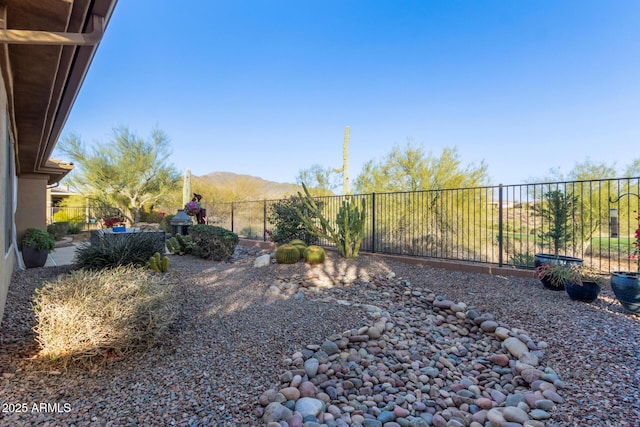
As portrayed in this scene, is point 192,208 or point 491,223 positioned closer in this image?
point 491,223

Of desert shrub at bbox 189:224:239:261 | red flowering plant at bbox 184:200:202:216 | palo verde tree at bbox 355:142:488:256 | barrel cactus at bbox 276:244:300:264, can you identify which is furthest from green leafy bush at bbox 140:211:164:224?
barrel cactus at bbox 276:244:300:264

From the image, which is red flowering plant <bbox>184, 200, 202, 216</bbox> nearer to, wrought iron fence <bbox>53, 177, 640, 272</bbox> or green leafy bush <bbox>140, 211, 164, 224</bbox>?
wrought iron fence <bbox>53, 177, 640, 272</bbox>

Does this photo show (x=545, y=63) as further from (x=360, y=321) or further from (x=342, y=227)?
(x=360, y=321)

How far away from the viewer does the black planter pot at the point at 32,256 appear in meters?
6.57

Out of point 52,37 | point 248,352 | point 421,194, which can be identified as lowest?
point 248,352

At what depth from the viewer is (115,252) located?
216 inches

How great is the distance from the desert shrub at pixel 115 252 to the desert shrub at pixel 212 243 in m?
1.55

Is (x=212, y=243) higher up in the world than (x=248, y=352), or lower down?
higher up

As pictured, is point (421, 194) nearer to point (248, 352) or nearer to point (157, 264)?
point (157, 264)

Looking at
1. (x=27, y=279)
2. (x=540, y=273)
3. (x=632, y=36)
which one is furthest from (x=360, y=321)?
(x=632, y=36)

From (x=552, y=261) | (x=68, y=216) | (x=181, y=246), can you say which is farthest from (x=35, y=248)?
(x=68, y=216)

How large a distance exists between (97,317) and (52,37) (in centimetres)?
231

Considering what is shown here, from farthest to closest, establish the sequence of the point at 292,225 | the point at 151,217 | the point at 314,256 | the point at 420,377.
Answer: the point at 151,217 → the point at 292,225 → the point at 314,256 → the point at 420,377

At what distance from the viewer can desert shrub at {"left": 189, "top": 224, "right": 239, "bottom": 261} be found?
24.8 feet
